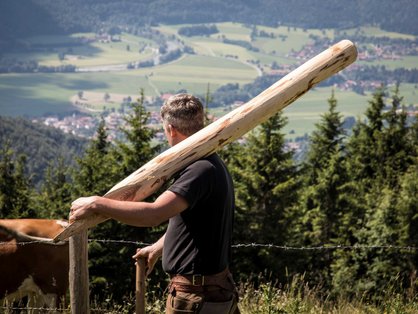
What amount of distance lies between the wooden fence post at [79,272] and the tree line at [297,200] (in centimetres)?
1249

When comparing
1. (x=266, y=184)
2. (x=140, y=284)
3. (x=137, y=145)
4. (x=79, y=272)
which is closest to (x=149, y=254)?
(x=140, y=284)

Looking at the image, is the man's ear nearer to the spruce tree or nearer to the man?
the man

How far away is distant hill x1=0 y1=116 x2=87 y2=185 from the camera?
112625 millimetres

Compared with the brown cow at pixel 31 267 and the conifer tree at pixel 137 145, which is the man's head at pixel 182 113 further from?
the conifer tree at pixel 137 145

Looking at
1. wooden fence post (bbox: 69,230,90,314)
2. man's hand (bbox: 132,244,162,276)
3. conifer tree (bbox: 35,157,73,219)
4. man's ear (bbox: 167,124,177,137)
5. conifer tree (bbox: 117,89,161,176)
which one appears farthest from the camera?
conifer tree (bbox: 35,157,73,219)

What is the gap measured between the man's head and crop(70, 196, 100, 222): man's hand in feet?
2.18

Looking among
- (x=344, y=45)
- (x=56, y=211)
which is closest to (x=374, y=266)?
(x=56, y=211)

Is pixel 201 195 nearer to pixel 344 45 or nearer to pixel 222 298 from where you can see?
pixel 222 298

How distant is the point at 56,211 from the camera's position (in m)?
26.9

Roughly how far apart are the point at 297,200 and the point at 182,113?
25776 mm

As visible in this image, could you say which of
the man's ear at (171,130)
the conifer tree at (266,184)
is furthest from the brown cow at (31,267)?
the conifer tree at (266,184)

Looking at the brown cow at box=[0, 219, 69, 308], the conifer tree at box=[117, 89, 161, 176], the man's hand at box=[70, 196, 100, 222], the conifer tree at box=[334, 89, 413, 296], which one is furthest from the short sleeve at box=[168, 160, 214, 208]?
the conifer tree at box=[117, 89, 161, 176]

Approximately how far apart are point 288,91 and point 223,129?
541 millimetres

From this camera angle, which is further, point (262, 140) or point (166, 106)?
point (262, 140)
